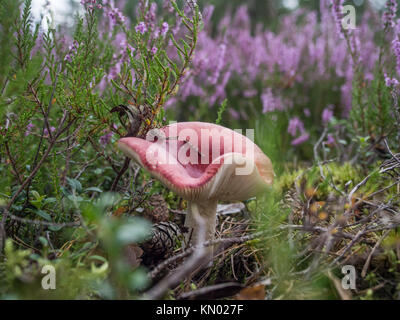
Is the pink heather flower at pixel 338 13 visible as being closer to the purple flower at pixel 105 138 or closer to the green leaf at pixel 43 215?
the purple flower at pixel 105 138

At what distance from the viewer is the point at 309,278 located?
1171 millimetres

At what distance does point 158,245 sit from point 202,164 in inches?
16.2

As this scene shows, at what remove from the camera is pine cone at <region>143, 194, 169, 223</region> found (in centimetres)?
176

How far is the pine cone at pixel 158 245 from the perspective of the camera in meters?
1.38

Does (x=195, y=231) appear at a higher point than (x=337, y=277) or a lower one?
higher

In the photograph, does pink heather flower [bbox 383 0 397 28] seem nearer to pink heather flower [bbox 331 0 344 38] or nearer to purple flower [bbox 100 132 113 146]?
pink heather flower [bbox 331 0 344 38]

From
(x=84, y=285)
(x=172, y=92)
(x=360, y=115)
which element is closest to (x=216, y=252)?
(x=84, y=285)

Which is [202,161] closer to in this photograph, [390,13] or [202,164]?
[202,164]

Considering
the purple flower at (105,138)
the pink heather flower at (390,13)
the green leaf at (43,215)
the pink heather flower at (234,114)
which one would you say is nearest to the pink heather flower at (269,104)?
the pink heather flower at (234,114)

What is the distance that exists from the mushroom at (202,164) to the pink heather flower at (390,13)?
77.6 inches

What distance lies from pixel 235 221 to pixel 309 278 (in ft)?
2.69

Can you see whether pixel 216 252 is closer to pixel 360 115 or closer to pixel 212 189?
pixel 212 189
